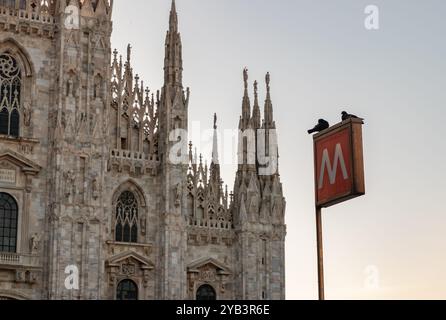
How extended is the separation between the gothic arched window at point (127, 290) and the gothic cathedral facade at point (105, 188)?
0.05 meters

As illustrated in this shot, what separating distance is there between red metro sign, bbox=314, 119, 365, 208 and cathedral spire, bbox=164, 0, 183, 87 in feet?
102

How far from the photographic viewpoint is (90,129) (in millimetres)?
45031

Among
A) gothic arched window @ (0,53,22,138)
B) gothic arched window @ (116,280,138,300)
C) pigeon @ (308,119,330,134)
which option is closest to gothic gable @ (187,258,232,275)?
→ gothic arched window @ (116,280,138,300)

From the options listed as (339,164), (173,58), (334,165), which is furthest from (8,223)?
(339,164)

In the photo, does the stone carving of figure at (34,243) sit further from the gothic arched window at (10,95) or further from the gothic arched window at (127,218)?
the gothic arched window at (10,95)

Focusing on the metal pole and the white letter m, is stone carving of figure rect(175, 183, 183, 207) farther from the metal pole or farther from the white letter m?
the metal pole

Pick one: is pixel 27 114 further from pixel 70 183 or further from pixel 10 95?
pixel 70 183

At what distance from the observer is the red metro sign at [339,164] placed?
16.4 meters

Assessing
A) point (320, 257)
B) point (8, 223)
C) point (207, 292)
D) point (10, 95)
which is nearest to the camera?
point (320, 257)

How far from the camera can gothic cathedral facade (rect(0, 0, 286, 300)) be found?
43.3 meters

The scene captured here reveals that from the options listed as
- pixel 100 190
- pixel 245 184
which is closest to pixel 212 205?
pixel 245 184

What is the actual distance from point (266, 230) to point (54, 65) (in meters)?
13.3

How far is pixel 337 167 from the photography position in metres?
16.9

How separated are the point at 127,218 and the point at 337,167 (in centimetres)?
3003
